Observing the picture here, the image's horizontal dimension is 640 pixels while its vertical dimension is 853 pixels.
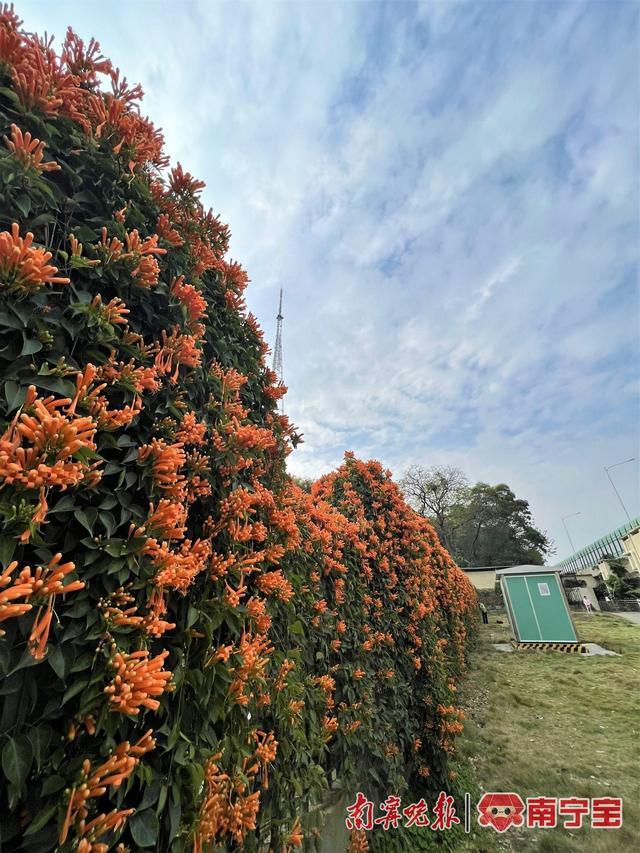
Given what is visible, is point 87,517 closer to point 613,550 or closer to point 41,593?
point 41,593

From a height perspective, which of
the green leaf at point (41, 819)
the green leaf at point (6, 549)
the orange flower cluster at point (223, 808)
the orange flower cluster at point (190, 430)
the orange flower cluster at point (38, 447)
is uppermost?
the orange flower cluster at point (190, 430)

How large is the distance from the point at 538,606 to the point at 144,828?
13.3 m

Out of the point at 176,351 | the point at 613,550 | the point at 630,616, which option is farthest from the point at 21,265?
the point at 613,550

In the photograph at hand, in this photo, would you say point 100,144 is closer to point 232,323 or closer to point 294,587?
A: point 232,323

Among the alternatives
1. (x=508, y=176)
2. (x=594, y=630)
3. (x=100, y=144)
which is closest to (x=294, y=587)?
(x=100, y=144)

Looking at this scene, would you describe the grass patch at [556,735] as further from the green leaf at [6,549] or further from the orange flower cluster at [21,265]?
the orange flower cluster at [21,265]

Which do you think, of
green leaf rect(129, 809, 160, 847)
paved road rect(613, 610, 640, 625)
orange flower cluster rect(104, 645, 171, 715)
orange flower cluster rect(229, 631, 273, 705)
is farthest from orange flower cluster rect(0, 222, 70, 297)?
paved road rect(613, 610, 640, 625)

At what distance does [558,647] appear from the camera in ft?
33.7

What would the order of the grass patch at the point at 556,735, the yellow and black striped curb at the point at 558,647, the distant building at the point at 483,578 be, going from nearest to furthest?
the grass patch at the point at 556,735 < the yellow and black striped curb at the point at 558,647 < the distant building at the point at 483,578

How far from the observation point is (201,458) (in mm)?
1229

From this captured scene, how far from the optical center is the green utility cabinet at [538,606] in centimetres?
1062

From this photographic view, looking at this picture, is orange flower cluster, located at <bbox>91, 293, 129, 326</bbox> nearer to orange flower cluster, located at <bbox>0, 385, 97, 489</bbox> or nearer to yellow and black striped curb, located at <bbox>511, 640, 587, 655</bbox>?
orange flower cluster, located at <bbox>0, 385, 97, 489</bbox>

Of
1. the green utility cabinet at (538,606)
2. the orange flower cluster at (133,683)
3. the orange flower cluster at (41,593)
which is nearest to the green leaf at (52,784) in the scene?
the orange flower cluster at (133,683)

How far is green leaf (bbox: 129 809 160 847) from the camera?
2.68 feet
